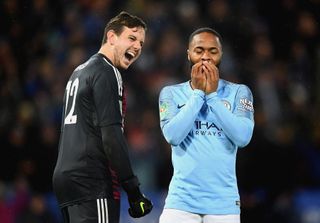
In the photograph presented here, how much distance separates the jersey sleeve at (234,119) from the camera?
4523 millimetres

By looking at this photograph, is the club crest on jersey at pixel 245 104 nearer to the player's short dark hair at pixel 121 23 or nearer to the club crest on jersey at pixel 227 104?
the club crest on jersey at pixel 227 104

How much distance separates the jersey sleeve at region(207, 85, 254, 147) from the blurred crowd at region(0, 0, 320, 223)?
10.1 ft

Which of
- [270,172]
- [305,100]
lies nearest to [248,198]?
[270,172]

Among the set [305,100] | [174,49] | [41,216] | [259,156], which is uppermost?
[174,49]

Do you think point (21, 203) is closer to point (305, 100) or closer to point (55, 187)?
point (305, 100)

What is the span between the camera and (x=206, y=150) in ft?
14.9

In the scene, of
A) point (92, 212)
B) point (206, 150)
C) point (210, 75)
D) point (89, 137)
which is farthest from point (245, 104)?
point (92, 212)

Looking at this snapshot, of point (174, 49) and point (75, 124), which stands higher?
point (174, 49)

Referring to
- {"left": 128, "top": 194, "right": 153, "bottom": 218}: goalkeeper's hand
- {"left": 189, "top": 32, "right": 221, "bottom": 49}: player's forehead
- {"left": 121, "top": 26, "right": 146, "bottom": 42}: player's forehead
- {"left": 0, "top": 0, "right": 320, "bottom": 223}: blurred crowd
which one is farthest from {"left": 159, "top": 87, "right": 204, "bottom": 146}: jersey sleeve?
{"left": 0, "top": 0, "right": 320, "bottom": 223}: blurred crowd

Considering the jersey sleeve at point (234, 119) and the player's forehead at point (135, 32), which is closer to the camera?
the jersey sleeve at point (234, 119)

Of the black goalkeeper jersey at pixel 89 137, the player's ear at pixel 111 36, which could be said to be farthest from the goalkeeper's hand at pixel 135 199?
the player's ear at pixel 111 36

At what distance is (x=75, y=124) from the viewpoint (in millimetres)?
4496

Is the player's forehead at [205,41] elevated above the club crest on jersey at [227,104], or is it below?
above

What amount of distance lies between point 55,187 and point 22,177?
14.2ft
